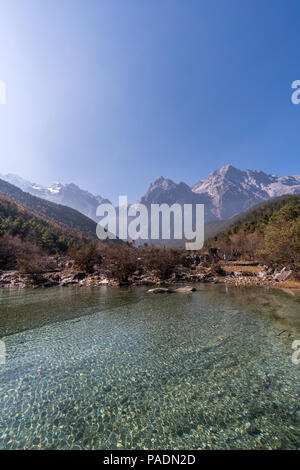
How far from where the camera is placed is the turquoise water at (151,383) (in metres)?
4.30

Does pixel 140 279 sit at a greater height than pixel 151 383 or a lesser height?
lesser

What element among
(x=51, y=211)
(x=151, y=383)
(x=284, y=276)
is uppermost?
(x=51, y=211)

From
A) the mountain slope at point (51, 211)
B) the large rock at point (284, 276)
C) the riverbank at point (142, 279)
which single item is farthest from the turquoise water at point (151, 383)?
the mountain slope at point (51, 211)

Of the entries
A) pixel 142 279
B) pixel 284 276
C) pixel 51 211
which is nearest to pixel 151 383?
pixel 142 279

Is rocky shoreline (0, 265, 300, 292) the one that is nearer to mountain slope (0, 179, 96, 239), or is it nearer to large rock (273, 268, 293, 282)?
large rock (273, 268, 293, 282)

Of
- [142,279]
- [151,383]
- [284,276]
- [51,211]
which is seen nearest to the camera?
[151,383]

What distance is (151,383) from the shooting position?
6.20m

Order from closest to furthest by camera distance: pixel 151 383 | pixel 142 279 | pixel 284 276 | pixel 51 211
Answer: pixel 151 383 → pixel 284 276 → pixel 142 279 → pixel 51 211

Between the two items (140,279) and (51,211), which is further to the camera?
(51,211)

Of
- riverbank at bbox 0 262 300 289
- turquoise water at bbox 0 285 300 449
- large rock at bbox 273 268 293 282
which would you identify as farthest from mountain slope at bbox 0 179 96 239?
turquoise water at bbox 0 285 300 449

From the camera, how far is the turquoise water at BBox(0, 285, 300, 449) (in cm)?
430

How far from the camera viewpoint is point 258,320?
1199 cm

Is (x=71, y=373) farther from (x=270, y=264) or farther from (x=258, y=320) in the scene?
(x=270, y=264)

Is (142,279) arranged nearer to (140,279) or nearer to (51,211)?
(140,279)
